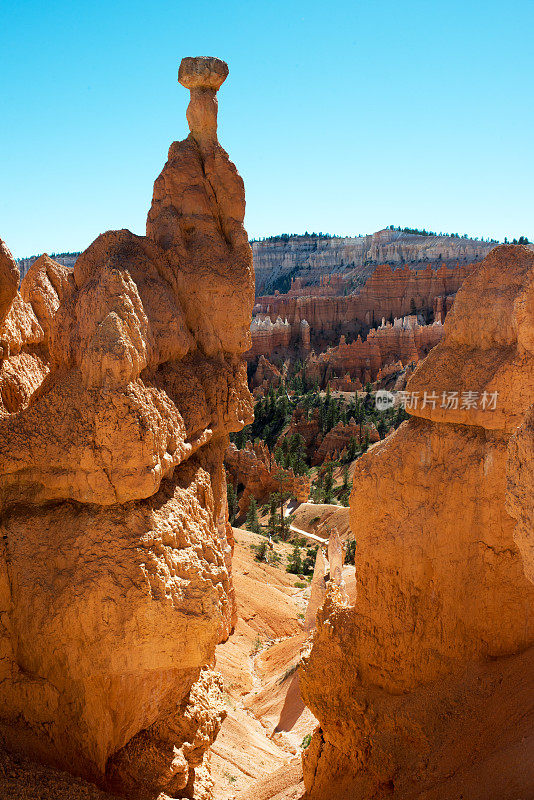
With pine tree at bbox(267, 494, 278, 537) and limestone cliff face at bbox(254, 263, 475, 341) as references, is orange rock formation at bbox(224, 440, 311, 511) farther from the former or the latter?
limestone cliff face at bbox(254, 263, 475, 341)

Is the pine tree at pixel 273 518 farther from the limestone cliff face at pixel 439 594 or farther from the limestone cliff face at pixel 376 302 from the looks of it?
the limestone cliff face at pixel 376 302

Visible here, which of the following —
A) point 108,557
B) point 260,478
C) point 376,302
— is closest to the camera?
point 108,557

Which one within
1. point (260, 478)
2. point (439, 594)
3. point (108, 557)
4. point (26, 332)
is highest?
point (26, 332)

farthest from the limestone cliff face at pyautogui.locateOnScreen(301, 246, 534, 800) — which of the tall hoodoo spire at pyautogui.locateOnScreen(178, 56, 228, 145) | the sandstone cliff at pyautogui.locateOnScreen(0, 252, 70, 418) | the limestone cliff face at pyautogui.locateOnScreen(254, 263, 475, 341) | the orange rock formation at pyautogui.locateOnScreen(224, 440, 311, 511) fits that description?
the limestone cliff face at pyautogui.locateOnScreen(254, 263, 475, 341)

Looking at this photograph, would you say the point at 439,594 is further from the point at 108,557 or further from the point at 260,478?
the point at 260,478

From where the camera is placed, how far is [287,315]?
8500 centimetres

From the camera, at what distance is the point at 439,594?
755 centimetres

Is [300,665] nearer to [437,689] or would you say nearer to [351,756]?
[351,756]

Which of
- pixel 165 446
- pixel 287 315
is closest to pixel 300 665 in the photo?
pixel 165 446

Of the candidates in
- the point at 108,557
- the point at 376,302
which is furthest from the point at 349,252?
the point at 108,557

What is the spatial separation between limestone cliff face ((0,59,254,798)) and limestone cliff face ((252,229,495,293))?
322 ft

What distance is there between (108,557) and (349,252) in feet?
430

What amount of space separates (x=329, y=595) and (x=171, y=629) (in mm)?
3066

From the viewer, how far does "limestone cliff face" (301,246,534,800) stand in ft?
22.8
